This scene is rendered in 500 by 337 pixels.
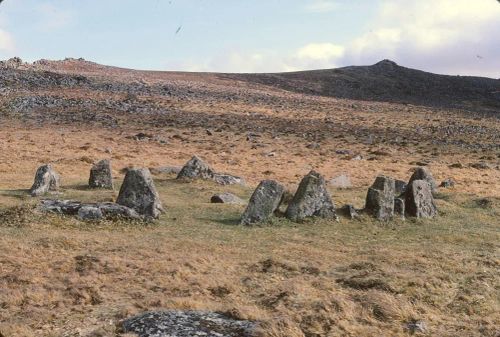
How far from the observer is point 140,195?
17.3 m

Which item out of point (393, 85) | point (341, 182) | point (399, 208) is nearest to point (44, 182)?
point (399, 208)

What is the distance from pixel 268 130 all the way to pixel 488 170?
658 inches

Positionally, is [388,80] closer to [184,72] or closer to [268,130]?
[184,72]

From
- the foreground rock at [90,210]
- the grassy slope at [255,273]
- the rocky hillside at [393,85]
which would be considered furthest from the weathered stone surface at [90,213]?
the rocky hillside at [393,85]

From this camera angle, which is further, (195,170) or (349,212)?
(195,170)

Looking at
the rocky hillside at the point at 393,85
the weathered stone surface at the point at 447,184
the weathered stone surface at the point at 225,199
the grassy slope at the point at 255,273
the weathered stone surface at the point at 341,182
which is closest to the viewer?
the grassy slope at the point at 255,273

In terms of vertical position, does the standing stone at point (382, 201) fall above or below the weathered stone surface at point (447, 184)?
above

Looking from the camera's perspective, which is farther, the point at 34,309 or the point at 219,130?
the point at 219,130

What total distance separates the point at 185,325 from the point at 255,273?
343 centimetres

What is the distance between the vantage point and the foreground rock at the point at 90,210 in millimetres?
16250

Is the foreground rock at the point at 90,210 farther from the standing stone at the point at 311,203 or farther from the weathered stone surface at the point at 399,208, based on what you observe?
the weathered stone surface at the point at 399,208

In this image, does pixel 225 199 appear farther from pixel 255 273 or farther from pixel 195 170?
pixel 255 273

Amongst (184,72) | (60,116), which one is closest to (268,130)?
(60,116)

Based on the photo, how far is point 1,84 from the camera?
51719 mm
